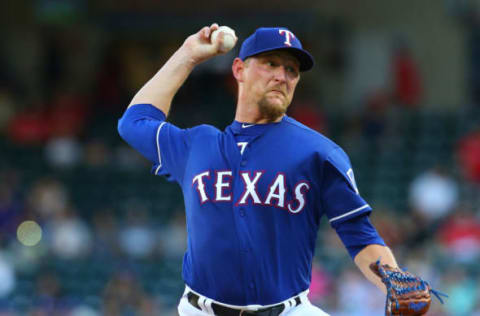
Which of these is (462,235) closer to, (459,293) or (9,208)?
(459,293)

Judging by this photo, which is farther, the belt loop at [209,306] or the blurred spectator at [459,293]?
the blurred spectator at [459,293]

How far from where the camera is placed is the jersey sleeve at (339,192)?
3.12 metres

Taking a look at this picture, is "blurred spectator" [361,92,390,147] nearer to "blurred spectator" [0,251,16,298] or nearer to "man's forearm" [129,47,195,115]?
"blurred spectator" [0,251,16,298]

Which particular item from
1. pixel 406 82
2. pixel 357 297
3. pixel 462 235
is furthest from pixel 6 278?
pixel 406 82

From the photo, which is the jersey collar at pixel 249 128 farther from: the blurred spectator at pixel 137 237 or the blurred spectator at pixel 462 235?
the blurred spectator at pixel 137 237

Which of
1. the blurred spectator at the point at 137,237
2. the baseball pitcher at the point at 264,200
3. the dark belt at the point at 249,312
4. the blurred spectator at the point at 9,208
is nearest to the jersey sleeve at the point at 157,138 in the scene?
the baseball pitcher at the point at 264,200

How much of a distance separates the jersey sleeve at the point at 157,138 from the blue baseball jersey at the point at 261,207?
6cm

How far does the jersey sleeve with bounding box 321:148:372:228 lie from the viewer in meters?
3.12

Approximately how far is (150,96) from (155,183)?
8830 millimetres

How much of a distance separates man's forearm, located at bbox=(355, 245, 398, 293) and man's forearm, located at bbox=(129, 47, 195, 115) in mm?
978

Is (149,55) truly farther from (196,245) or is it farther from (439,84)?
(196,245)

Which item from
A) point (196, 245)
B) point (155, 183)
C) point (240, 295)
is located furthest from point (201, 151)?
point (155, 183)

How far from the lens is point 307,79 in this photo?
46.0 feet

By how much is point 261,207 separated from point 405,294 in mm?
567
